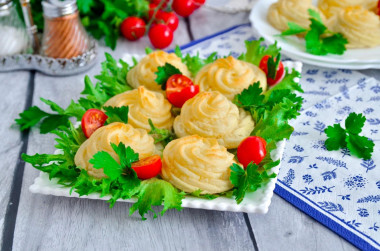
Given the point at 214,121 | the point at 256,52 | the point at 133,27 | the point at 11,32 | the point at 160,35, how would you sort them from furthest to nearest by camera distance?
the point at 133,27 < the point at 160,35 < the point at 11,32 < the point at 256,52 < the point at 214,121

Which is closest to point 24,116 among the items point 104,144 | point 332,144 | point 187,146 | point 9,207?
point 9,207

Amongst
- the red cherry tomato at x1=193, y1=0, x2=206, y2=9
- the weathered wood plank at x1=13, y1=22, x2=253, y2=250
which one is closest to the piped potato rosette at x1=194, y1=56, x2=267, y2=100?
the weathered wood plank at x1=13, y1=22, x2=253, y2=250

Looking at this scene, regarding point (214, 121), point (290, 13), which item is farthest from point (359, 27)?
point (214, 121)

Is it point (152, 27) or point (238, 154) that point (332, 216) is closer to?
point (238, 154)

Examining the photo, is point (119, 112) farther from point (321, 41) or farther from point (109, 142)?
point (321, 41)

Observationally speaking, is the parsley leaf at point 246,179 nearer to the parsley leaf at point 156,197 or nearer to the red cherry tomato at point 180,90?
the parsley leaf at point 156,197

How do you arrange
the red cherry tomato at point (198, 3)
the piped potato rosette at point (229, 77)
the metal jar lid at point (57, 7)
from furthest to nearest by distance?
the red cherry tomato at point (198, 3), the metal jar lid at point (57, 7), the piped potato rosette at point (229, 77)

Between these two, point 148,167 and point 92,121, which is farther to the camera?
point 92,121

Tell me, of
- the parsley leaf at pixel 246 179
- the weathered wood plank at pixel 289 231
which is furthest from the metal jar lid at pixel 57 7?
the weathered wood plank at pixel 289 231
